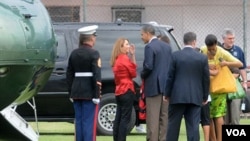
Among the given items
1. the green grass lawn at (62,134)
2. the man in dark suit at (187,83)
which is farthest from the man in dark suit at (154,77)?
the green grass lawn at (62,134)

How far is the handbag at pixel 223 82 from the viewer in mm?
12484

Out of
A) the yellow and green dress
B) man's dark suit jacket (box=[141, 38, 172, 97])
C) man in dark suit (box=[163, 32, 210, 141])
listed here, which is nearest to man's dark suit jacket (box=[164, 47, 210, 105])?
man in dark suit (box=[163, 32, 210, 141])

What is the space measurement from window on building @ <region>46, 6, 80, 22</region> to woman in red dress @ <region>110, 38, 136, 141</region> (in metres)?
8.98

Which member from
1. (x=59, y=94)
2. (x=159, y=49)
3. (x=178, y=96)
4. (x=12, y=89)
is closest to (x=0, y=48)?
(x=12, y=89)

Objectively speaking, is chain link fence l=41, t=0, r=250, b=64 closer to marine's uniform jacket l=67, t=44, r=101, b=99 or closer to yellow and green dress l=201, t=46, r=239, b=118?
yellow and green dress l=201, t=46, r=239, b=118

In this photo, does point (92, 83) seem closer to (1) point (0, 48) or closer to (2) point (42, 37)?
(2) point (42, 37)

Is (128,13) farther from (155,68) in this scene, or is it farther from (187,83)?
(187,83)

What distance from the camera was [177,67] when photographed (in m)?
11.5

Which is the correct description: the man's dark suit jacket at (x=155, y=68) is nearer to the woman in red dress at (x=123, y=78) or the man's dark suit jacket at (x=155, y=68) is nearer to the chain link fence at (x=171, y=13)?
the woman in red dress at (x=123, y=78)

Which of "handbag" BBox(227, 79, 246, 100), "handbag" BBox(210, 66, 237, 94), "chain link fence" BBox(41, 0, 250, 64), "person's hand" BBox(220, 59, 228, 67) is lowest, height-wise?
"handbag" BBox(227, 79, 246, 100)

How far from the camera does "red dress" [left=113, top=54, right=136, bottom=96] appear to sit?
13.1m

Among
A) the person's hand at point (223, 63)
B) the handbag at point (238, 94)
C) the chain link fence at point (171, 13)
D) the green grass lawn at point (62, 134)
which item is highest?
the chain link fence at point (171, 13)

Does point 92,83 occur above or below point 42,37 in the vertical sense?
below

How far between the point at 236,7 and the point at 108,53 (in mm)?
7778
